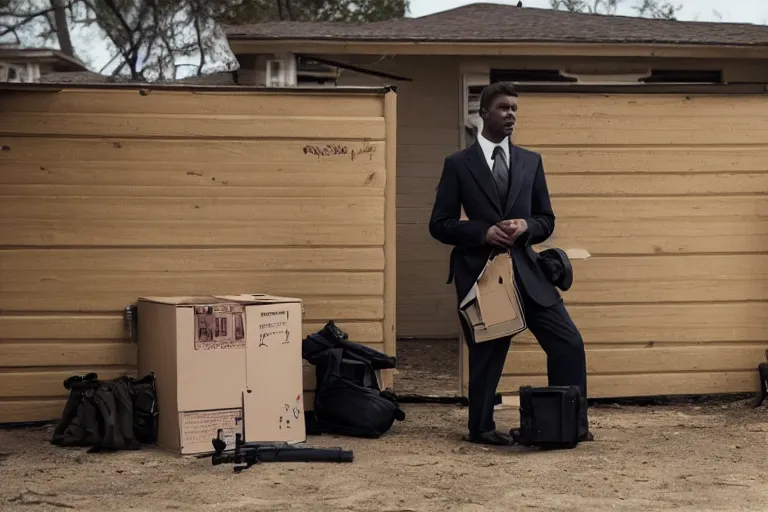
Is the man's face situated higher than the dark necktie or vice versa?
the man's face

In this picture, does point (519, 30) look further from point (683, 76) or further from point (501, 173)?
point (501, 173)

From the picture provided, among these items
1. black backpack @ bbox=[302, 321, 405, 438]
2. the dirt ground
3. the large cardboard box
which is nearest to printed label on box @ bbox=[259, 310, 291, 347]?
the large cardboard box

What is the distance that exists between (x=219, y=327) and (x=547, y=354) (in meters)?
1.94

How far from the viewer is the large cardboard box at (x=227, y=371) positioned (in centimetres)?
733

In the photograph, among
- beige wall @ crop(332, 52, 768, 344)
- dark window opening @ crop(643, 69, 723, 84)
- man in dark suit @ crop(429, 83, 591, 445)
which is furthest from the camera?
beige wall @ crop(332, 52, 768, 344)

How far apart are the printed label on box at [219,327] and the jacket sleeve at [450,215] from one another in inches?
51.0

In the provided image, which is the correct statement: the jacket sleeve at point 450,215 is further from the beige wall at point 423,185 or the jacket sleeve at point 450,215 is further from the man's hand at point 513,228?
the beige wall at point 423,185

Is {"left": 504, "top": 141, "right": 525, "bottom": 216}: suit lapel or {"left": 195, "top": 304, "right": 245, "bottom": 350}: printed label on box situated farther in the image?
{"left": 504, "top": 141, "right": 525, "bottom": 216}: suit lapel

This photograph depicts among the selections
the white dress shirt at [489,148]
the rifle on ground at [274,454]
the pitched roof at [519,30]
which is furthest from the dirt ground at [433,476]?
the pitched roof at [519,30]

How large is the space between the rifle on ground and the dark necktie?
1.83 meters

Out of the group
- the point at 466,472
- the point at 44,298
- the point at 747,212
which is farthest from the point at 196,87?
the point at 747,212

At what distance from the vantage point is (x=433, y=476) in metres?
6.72

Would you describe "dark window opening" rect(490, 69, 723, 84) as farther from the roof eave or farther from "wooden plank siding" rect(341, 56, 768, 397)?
"wooden plank siding" rect(341, 56, 768, 397)

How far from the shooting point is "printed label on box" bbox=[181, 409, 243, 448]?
7344mm
